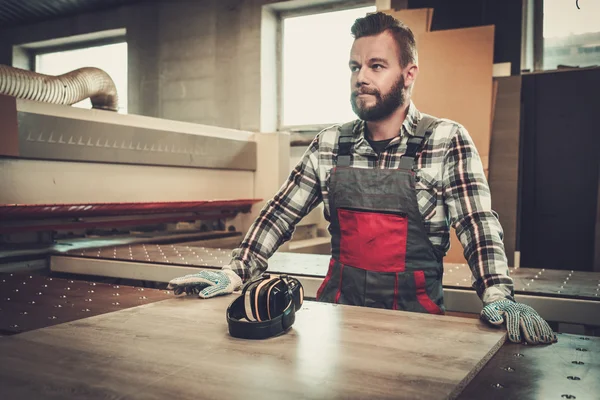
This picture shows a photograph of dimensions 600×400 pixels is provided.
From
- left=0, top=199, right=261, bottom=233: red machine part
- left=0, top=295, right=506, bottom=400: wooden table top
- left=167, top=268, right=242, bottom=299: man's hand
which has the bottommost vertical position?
left=0, top=295, right=506, bottom=400: wooden table top

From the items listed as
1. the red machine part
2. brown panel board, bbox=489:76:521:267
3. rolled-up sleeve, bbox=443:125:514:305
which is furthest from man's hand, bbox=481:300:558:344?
brown panel board, bbox=489:76:521:267

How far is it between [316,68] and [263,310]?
4.66m

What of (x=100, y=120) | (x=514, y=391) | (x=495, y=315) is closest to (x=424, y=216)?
(x=495, y=315)

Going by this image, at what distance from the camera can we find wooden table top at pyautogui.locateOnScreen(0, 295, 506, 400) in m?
0.83

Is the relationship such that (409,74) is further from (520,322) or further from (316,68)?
(316,68)

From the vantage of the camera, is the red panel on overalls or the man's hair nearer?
the red panel on overalls

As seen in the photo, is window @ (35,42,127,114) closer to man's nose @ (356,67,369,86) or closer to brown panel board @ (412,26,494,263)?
brown panel board @ (412,26,494,263)

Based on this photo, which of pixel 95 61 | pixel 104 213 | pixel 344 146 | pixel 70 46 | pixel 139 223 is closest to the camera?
pixel 344 146

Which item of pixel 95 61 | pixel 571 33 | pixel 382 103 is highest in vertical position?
pixel 95 61

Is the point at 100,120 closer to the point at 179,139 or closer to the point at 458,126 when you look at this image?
the point at 179,139

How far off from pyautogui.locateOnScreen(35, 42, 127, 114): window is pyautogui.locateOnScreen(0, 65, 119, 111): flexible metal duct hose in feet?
7.79

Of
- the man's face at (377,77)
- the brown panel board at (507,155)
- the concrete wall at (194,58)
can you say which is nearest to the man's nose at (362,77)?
the man's face at (377,77)

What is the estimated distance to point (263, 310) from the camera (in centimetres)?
112

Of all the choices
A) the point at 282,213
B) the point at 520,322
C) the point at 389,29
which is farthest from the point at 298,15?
the point at 520,322
